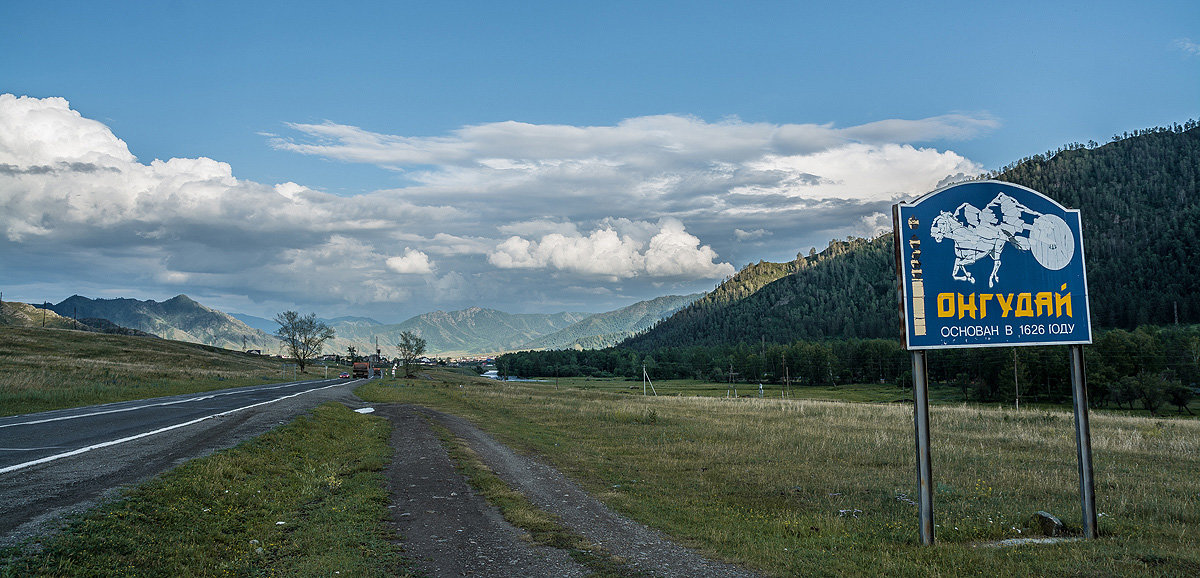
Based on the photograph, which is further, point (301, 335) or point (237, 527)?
point (301, 335)

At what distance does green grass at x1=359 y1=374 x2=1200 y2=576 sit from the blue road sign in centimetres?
340

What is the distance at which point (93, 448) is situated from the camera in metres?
15.3

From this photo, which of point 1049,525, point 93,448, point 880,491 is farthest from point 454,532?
point 93,448

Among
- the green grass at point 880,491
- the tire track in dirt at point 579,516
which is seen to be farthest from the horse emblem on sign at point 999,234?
the tire track in dirt at point 579,516

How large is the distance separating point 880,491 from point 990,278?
269 inches

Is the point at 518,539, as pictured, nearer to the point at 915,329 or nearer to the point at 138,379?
the point at 915,329

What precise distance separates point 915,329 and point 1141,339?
409 ft

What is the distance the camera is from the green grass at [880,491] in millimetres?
9461

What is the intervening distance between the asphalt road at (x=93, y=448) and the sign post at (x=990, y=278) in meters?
13.5

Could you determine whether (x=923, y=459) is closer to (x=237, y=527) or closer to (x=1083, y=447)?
(x=1083, y=447)

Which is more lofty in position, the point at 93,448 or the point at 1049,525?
the point at 93,448

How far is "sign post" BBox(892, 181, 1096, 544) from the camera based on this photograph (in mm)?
10828

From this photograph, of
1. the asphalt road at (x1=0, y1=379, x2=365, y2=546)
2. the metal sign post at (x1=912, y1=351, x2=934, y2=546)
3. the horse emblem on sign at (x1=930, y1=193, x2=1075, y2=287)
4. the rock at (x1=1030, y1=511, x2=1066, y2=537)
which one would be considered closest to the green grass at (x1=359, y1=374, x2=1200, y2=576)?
the rock at (x1=1030, y1=511, x2=1066, y2=537)

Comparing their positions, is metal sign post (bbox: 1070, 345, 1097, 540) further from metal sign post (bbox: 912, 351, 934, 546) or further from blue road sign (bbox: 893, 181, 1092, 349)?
metal sign post (bbox: 912, 351, 934, 546)
